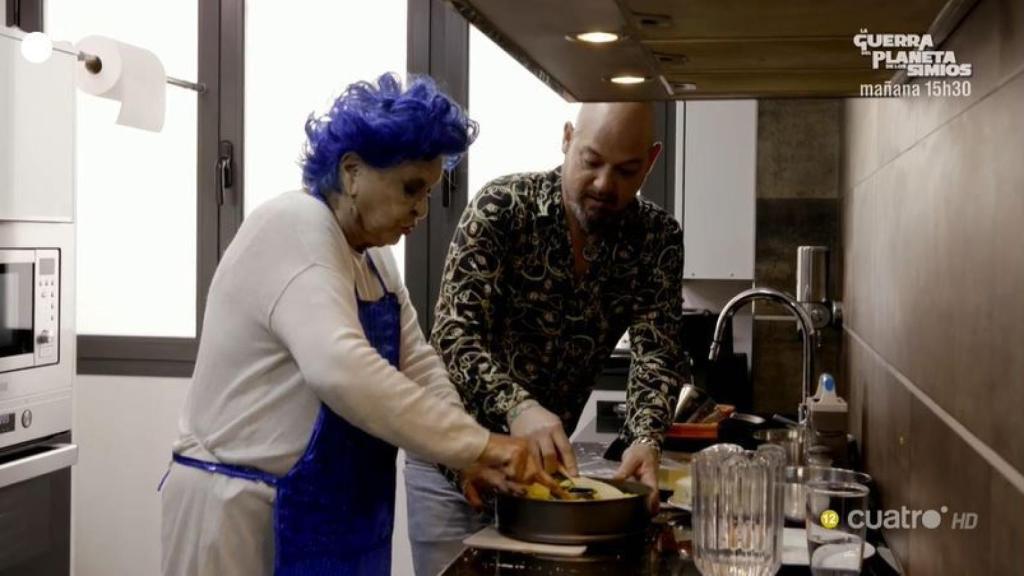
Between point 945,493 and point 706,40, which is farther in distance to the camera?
point 706,40

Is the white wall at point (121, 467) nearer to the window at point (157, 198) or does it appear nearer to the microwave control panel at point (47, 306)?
the window at point (157, 198)

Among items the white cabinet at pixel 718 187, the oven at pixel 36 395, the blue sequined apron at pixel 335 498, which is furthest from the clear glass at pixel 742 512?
the white cabinet at pixel 718 187

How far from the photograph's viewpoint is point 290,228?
1821mm

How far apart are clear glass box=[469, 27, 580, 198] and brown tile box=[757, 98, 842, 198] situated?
0.75 metres

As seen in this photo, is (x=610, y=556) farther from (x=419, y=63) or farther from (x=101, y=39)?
(x=419, y=63)

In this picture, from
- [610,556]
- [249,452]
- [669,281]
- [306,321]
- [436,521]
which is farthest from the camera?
[669,281]

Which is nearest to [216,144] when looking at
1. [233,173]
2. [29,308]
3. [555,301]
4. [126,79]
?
[233,173]

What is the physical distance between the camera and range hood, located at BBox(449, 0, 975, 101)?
133cm

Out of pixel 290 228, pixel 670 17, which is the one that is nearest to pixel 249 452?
pixel 290 228

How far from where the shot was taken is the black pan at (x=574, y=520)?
1653 millimetres

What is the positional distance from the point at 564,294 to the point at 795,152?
1.46 meters

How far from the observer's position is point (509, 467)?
1799 millimetres

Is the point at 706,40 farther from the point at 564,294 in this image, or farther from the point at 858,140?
the point at 858,140

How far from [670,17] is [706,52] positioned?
282mm
